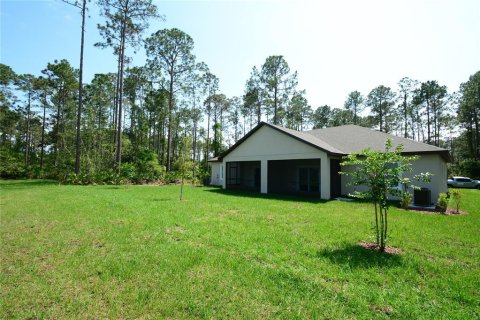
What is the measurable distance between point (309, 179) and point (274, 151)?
3.98 meters

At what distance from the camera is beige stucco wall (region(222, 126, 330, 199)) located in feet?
46.6

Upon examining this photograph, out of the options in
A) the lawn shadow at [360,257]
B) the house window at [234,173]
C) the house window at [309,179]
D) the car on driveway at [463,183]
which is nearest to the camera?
the lawn shadow at [360,257]

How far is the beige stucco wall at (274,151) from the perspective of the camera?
46.6 feet

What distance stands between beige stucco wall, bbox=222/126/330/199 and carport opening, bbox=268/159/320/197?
2.11 m

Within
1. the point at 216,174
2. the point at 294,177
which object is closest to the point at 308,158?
the point at 294,177

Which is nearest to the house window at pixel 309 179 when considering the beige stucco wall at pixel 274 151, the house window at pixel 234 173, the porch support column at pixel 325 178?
the beige stucco wall at pixel 274 151

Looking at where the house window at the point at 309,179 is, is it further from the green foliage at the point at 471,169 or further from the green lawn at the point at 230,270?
the green foliage at the point at 471,169


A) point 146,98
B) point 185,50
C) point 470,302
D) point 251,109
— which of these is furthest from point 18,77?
point 470,302

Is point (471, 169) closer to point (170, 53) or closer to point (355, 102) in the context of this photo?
point (355, 102)

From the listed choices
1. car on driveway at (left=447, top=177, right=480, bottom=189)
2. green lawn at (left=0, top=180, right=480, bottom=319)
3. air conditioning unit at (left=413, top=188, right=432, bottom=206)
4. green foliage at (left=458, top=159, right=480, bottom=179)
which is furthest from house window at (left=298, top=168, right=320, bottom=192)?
green foliage at (left=458, top=159, right=480, bottom=179)

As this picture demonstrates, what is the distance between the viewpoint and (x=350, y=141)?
1711 centimetres

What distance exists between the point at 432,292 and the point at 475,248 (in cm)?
338

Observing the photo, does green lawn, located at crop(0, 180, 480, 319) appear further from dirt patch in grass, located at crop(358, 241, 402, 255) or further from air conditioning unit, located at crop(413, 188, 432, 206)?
air conditioning unit, located at crop(413, 188, 432, 206)

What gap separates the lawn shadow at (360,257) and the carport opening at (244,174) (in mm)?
16604
